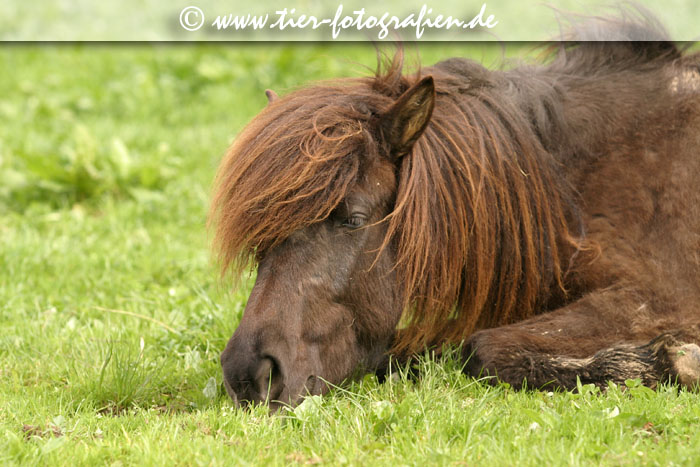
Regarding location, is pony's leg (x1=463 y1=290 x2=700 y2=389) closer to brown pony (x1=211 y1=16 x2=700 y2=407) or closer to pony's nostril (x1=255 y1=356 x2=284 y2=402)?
brown pony (x1=211 y1=16 x2=700 y2=407)

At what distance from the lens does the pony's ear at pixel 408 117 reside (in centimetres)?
375

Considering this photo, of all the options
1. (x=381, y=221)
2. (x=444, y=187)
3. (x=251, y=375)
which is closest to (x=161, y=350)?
(x=251, y=375)

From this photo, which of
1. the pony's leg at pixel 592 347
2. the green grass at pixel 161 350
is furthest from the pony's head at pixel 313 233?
the pony's leg at pixel 592 347

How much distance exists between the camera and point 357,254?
12.5 ft

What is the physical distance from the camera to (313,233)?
12.2 feet

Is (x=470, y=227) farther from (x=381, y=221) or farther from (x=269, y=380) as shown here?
(x=269, y=380)

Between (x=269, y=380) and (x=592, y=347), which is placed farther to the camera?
(x=592, y=347)

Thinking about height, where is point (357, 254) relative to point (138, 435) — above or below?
above

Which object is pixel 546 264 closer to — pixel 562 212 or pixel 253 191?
pixel 562 212

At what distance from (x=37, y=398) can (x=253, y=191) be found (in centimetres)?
147

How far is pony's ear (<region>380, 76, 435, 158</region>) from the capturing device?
12.3 feet

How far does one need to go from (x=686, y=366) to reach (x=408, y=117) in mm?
1725

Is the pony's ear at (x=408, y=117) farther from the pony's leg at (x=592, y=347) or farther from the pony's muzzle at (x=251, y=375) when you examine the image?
the pony's muzzle at (x=251, y=375)

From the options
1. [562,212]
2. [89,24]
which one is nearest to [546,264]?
[562,212]
